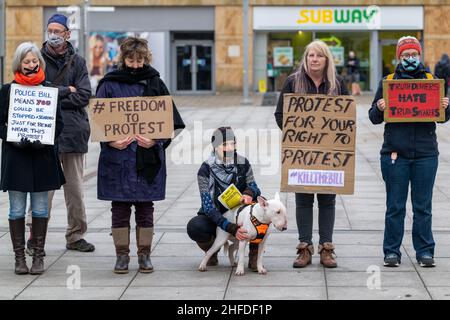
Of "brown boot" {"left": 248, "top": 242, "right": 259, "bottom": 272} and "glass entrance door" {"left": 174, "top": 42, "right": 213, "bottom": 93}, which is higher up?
"glass entrance door" {"left": 174, "top": 42, "right": 213, "bottom": 93}

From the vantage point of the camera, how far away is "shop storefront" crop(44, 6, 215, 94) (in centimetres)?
3947

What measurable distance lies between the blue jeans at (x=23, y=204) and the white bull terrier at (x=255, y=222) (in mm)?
1305

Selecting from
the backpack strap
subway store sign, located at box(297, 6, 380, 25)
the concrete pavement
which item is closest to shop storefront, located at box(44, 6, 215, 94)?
subway store sign, located at box(297, 6, 380, 25)

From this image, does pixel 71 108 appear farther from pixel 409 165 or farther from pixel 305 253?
pixel 409 165

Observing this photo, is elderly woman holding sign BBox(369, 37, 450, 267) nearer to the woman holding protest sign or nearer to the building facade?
the woman holding protest sign

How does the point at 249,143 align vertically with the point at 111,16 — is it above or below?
below

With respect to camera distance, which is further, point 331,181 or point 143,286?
point 331,181

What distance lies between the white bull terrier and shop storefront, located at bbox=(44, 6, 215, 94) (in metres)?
32.0

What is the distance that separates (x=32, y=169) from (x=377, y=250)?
2.98 metres

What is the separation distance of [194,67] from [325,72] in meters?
32.8

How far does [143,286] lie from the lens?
6980mm
